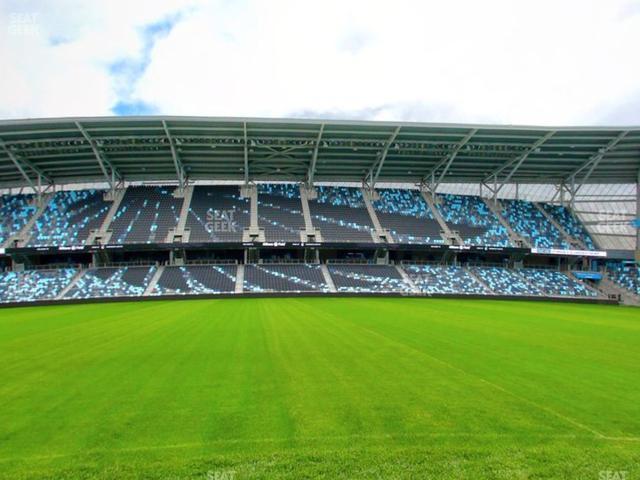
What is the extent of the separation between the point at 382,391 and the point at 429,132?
3641cm

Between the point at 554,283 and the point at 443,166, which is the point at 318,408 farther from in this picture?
the point at 554,283

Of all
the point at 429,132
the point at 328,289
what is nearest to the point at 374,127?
the point at 429,132

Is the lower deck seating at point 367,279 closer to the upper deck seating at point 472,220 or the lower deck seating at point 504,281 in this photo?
the lower deck seating at point 504,281

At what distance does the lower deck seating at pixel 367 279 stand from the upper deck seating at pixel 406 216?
396cm

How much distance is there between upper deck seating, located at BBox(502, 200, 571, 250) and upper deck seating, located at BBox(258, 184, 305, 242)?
82.0 ft

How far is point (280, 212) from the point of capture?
47.6 meters

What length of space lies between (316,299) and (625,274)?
36950mm

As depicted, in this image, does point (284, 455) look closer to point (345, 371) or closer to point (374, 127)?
point (345, 371)

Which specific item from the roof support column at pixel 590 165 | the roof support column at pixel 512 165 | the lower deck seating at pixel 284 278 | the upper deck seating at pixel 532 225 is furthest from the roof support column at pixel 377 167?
the roof support column at pixel 590 165

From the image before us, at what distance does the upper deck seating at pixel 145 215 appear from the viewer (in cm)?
Result: 4334

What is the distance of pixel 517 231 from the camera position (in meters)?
48.7

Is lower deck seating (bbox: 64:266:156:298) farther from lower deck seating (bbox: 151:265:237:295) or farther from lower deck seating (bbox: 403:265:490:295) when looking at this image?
lower deck seating (bbox: 403:265:490:295)

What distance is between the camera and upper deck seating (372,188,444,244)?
152 ft

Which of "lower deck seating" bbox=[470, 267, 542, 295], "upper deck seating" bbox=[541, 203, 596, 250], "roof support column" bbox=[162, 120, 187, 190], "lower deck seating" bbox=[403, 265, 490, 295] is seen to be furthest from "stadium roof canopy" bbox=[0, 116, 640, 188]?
"lower deck seating" bbox=[470, 267, 542, 295]
